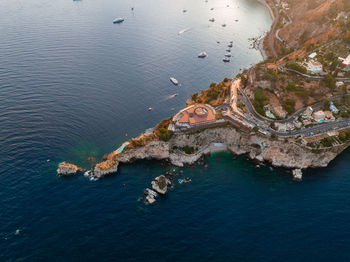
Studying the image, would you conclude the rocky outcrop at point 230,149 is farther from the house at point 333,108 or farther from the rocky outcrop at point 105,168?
the house at point 333,108

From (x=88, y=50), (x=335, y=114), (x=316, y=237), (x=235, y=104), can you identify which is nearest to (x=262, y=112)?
(x=235, y=104)

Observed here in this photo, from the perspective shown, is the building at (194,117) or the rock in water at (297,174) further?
the building at (194,117)

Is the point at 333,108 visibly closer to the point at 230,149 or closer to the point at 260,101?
the point at 260,101

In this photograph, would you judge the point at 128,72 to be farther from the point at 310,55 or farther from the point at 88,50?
the point at 310,55

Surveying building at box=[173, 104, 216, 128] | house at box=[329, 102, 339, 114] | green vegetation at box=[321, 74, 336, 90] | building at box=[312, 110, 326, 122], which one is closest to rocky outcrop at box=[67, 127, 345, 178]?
building at box=[173, 104, 216, 128]

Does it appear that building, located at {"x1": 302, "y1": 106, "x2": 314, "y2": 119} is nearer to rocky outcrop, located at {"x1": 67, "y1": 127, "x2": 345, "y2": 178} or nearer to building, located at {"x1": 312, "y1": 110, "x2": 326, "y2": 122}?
building, located at {"x1": 312, "y1": 110, "x2": 326, "y2": 122}

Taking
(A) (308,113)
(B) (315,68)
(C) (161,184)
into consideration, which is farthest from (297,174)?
(B) (315,68)

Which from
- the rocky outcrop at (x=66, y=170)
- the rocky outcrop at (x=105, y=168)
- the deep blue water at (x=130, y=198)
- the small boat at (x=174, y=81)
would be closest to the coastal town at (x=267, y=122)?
the rocky outcrop at (x=66, y=170)
